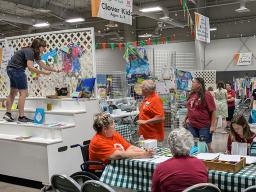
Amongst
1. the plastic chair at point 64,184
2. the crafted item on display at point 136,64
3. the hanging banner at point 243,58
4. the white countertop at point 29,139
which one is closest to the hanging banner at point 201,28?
the crafted item on display at point 136,64

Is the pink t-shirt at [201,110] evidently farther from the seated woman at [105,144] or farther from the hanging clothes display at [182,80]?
the hanging clothes display at [182,80]

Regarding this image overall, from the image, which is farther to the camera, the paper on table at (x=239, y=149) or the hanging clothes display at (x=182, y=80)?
the hanging clothes display at (x=182, y=80)

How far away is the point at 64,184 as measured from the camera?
2510 mm

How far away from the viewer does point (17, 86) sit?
17.3 ft

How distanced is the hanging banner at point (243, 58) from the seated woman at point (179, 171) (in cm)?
1433

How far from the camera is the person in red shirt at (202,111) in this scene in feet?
15.0

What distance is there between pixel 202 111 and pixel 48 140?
202 centimetres

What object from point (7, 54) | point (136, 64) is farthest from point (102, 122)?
point (7, 54)

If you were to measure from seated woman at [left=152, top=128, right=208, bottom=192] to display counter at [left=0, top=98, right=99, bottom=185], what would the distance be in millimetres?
2552

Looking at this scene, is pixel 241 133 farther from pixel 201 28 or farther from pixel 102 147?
pixel 201 28

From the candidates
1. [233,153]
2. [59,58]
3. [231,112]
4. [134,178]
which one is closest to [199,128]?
[233,153]

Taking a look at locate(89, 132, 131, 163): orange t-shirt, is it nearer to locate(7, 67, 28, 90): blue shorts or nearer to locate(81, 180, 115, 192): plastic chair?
locate(81, 180, 115, 192): plastic chair

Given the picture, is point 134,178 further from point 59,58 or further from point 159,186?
point 59,58

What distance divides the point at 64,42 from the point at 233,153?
3319mm
